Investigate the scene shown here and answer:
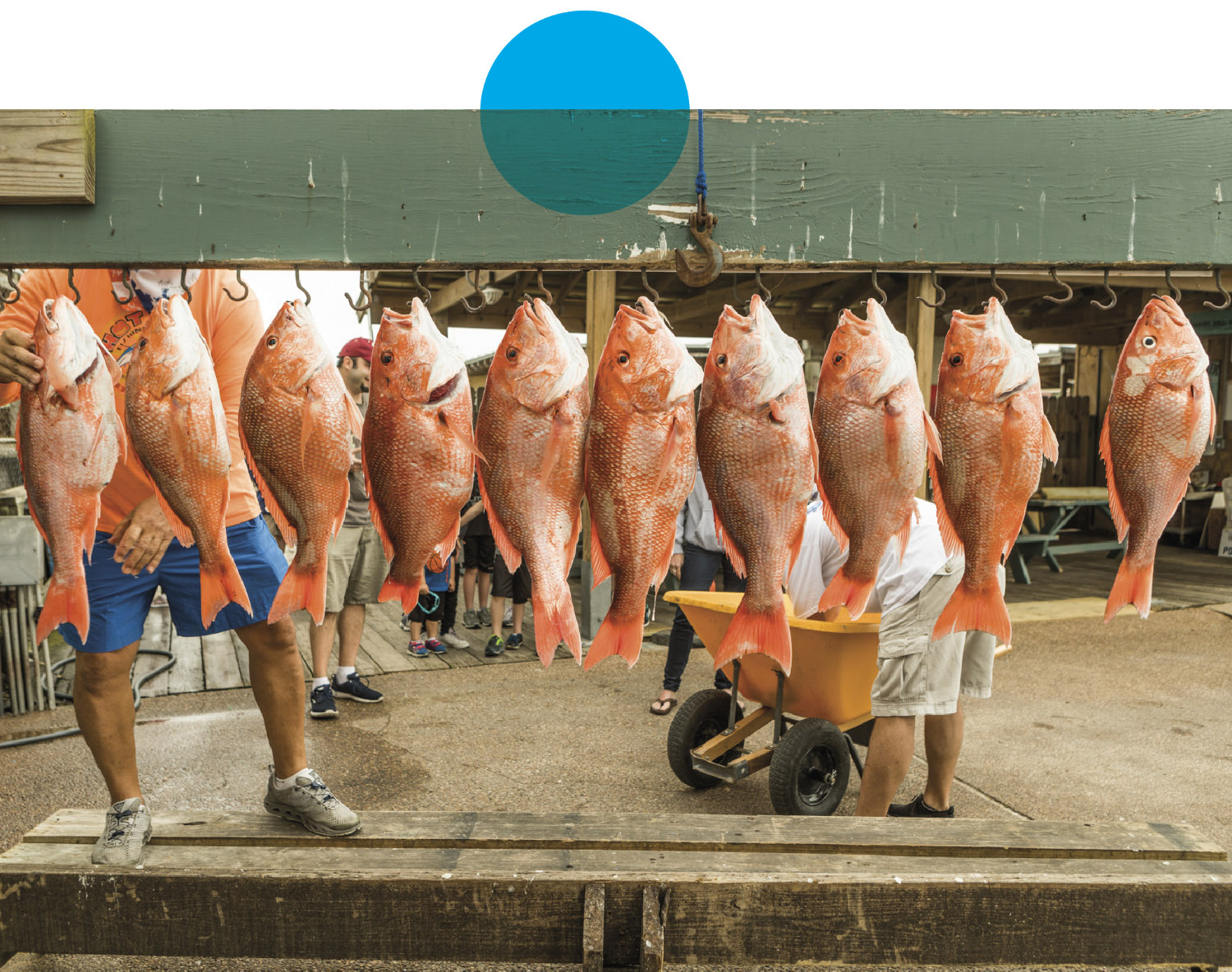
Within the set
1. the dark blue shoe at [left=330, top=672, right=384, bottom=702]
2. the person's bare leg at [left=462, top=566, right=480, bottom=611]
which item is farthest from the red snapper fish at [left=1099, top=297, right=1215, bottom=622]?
the person's bare leg at [left=462, top=566, right=480, bottom=611]

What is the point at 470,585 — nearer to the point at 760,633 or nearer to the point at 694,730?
the point at 694,730

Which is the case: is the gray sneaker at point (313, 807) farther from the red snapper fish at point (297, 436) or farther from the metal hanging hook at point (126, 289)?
the metal hanging hook at point (126, 289)

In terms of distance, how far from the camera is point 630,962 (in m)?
2.50

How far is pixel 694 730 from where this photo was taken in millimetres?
4574

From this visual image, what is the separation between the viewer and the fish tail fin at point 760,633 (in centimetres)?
177

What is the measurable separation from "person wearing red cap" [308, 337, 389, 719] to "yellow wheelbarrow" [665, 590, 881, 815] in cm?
225

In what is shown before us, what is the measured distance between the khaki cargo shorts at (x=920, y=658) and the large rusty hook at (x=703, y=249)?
2002 millimetres

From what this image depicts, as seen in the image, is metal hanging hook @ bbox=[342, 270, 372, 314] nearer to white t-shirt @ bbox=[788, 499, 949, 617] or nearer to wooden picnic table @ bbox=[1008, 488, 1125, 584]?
white t-shirt @ bbox=[788, 499, 949, 617]

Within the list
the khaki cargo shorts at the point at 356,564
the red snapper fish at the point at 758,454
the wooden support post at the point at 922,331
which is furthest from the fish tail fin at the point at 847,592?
the wooden support post at the point at 922,331

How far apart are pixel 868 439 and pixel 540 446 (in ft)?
2.20

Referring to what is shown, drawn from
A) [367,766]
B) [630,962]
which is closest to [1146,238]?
[630,962]

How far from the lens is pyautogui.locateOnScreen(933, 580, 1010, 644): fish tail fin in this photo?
1832mm

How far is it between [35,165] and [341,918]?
205cm

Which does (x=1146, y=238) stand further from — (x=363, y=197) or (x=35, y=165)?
(x=35, y=165)
